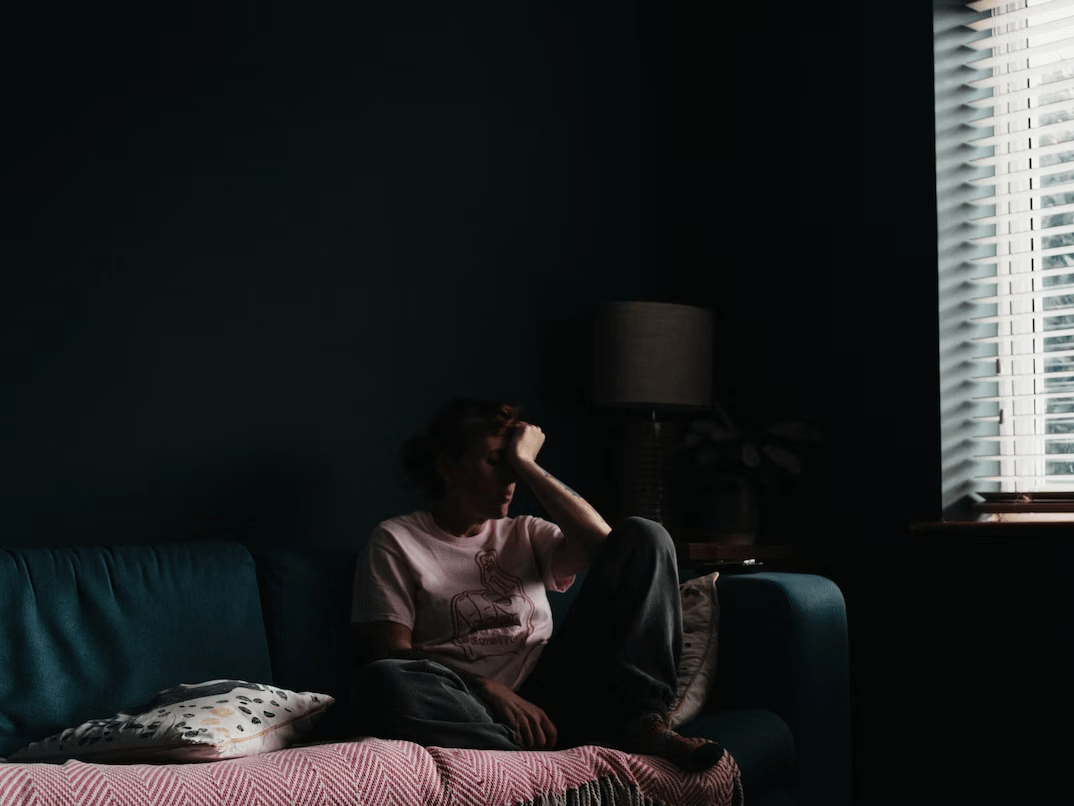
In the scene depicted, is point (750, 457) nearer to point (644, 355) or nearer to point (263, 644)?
point (644, 355)

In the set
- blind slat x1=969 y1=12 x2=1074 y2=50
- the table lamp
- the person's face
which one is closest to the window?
blind slat x1=969 y1=12 x2=1074 y2=50

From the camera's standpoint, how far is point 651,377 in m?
3.06

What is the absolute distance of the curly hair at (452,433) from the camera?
7.81 feet

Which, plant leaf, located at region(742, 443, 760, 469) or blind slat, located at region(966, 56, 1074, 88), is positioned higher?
blind slat, located at region(966, 56, 1074, 88)

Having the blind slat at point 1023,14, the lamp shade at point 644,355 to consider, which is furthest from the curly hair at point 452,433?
the blind slat at point 1023,14

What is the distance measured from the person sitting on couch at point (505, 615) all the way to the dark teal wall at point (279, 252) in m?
0.39

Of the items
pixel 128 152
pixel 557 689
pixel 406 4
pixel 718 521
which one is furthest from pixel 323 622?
pixel 406 4

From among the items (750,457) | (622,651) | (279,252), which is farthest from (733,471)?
(279,252)

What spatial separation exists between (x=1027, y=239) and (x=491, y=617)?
1.83 m

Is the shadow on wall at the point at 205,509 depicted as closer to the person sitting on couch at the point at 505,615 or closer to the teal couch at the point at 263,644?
the teal couch at the point at 263,644

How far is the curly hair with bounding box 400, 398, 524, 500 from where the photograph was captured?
7.81ft

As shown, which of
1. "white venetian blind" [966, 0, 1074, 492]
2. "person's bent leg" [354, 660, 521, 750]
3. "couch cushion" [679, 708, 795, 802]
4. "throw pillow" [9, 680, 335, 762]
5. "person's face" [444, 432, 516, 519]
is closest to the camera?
"throw pillow" [9, 680, 335, 762]

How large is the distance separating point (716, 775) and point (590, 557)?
560mm

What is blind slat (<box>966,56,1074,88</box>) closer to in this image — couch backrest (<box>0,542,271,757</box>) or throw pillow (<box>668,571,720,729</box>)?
throw pillow (<box>668,571,720,729</box>)
